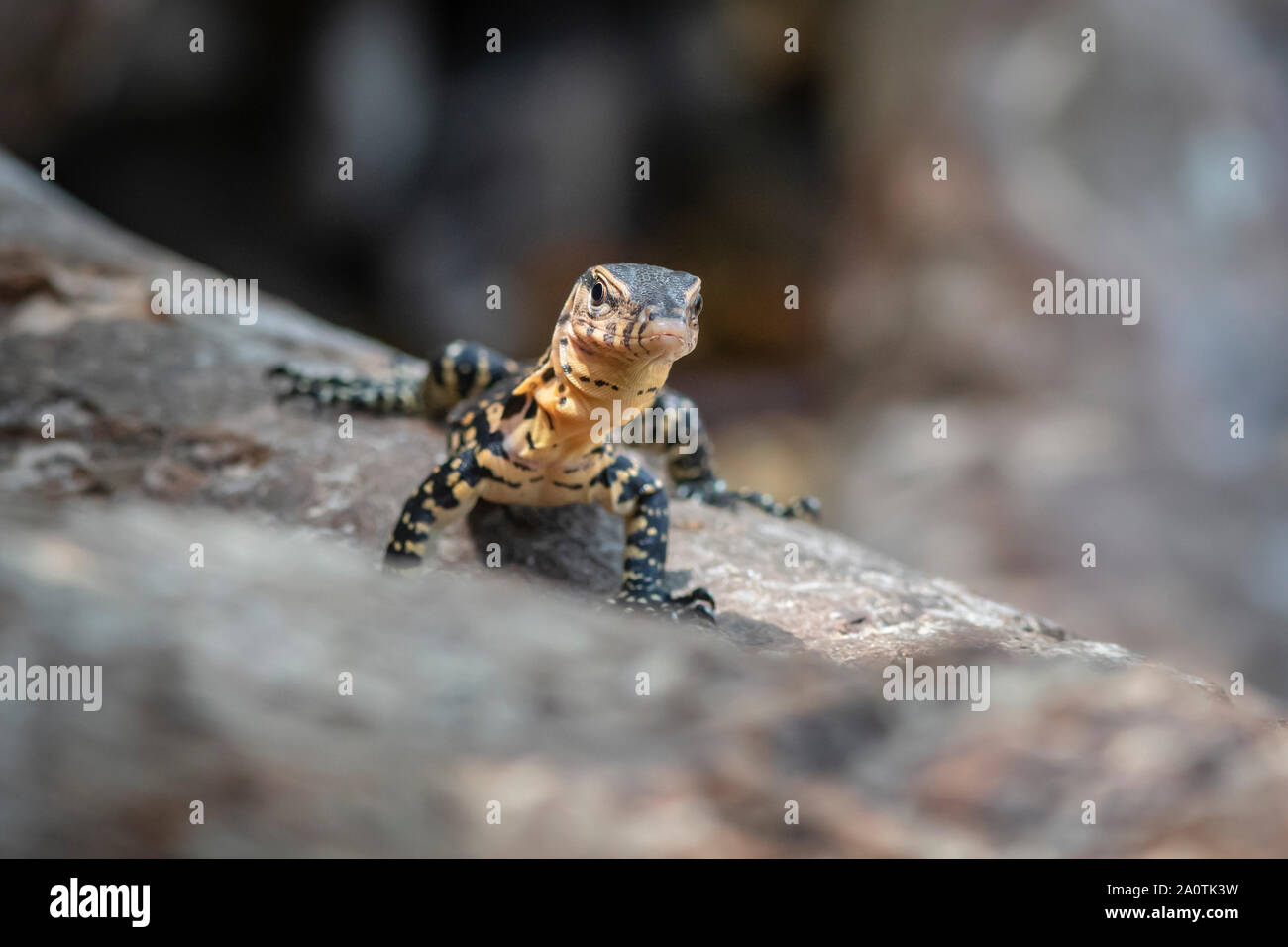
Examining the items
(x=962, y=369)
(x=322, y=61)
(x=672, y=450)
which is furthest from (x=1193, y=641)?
(x=322, y=61)

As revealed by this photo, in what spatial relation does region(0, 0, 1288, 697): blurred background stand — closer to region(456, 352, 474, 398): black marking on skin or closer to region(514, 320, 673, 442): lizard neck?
region(514, 320, 673, 442): lizard neck

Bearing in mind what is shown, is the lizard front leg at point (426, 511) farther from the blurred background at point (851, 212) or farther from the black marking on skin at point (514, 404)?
the blurred background at point (851, 212)

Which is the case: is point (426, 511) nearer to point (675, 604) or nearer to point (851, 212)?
point (675, 604)

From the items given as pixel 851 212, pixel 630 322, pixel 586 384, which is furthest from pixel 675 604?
pixel 851 212

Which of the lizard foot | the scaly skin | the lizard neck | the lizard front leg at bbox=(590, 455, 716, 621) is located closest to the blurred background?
the lizard foot

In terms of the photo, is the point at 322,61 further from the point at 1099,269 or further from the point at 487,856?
the point at 487,856

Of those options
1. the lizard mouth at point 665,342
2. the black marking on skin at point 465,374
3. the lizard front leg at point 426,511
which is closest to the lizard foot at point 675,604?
the lizard front leg at point 426,511
